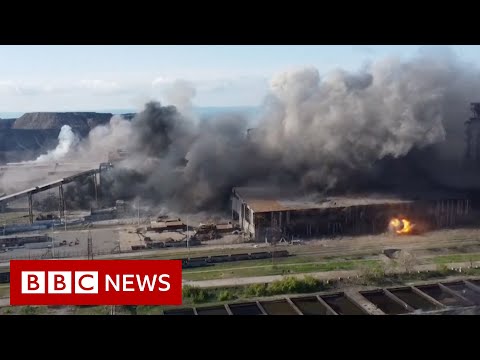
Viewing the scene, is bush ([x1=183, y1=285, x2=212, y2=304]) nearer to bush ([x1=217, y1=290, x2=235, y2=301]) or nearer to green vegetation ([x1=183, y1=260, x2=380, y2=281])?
bush ([x1=217, y1=290, x2=235, y2=301])

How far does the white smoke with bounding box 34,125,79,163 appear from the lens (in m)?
43.2

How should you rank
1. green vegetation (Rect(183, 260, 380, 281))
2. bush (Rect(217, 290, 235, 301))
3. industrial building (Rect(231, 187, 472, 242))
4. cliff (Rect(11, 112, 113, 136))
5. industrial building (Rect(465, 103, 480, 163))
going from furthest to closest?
cliff (Rect(11, 112, 113, 136))
industrial building (Rect(465, 103, 480, 163))
industrial building (Rect(231, 187, 472, 242))
green vegetation (Rect(183, 260, 380, 281))
bush (Rect(217, 290, 235, 301))

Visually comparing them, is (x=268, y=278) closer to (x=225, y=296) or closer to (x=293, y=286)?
(x=293, y=286)

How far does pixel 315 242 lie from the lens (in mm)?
21312

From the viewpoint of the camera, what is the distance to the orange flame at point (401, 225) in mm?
22756

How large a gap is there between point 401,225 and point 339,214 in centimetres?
299

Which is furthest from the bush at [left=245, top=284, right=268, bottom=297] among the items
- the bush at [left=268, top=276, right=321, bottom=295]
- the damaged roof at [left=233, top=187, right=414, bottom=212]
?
the damaged roof at [left=233, top=187, right=414, bottom=212]

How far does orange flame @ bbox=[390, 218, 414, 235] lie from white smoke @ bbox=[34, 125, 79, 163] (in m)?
30.4

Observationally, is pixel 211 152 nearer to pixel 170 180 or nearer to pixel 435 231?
pixel 170 180

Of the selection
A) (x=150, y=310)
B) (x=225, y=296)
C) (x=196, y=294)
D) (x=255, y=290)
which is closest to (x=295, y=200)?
(x=255, y=290)

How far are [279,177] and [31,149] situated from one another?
93.1 feet

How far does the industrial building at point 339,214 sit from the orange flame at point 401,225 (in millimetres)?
253

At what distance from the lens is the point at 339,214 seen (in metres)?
22.8
